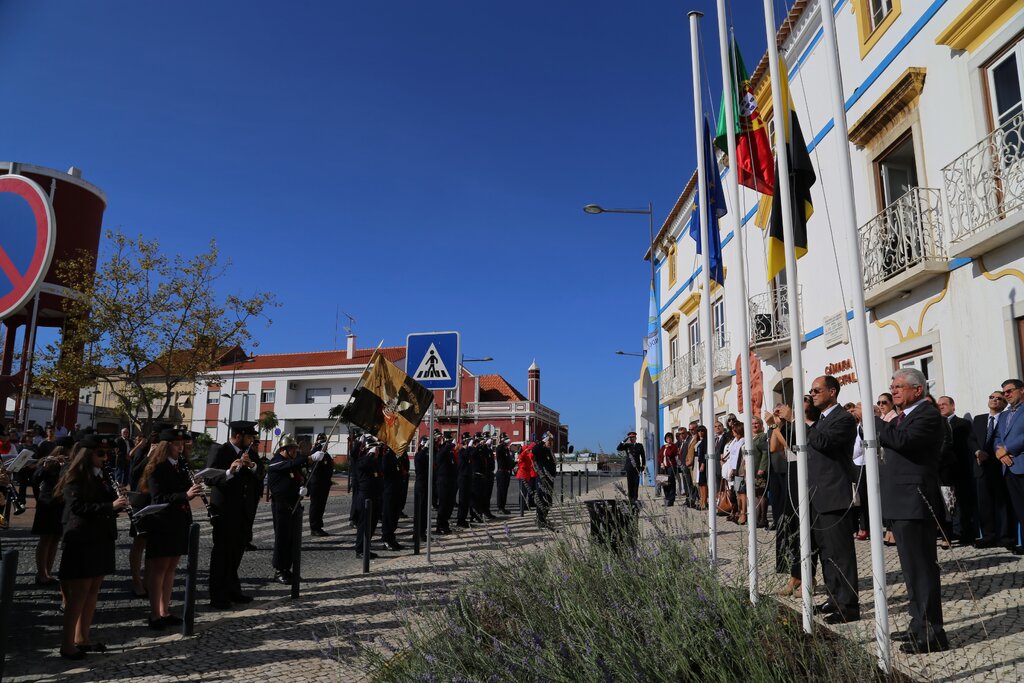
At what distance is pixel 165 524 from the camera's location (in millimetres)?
6312

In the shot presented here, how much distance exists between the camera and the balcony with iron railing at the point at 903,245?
402 inches

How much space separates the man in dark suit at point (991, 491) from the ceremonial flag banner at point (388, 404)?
6.77 meters

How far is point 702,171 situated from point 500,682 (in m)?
6.45

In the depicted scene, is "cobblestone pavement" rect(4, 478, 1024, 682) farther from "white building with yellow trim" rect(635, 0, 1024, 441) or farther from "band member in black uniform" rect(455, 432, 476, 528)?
"band member in black uniform" rect(455, 432, 476, 528)

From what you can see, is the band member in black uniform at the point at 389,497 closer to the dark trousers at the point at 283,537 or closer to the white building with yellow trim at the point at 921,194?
the dark trousers at the point at 283,537

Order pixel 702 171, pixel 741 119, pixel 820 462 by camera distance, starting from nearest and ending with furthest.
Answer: pixel 820 462 < pixel 741 119 < pixel 702 171

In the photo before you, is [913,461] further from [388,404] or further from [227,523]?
[227,523]

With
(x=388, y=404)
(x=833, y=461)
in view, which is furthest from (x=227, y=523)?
(x=833, y=461)

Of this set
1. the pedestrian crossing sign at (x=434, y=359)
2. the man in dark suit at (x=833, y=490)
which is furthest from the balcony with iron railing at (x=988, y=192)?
the pedestrian crossing sign at (x=434, y=359)

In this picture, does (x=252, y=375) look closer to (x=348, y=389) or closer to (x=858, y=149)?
(x=348, y=389)

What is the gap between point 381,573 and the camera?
8586 millimetres

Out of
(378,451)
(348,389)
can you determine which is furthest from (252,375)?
(378,451)

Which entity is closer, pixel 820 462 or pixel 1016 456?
pixel 820 462

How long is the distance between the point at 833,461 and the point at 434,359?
540 cm
